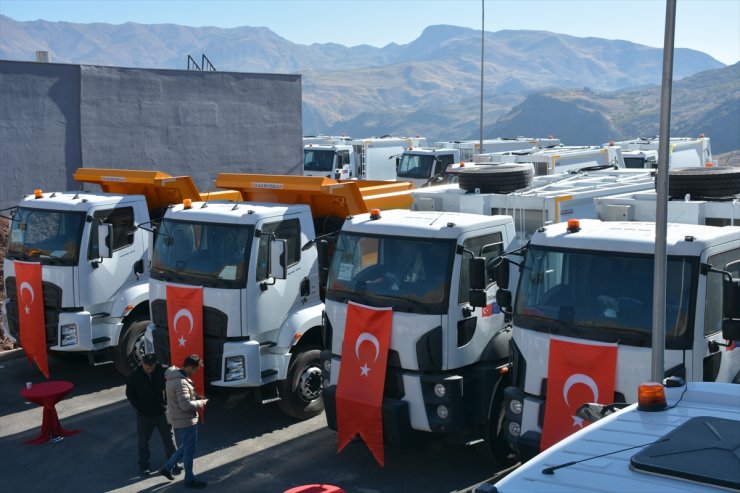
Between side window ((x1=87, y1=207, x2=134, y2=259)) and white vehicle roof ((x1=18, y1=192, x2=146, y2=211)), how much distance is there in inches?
5.1

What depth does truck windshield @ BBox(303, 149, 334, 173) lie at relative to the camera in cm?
2934

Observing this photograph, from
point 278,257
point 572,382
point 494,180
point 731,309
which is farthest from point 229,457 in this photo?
point 731,309

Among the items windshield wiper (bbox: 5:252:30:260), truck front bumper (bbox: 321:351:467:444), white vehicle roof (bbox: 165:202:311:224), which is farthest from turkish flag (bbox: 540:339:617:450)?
windshield wiper (bbox: 5:252:30:260)

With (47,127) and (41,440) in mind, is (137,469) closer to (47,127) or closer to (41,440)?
(41,440)

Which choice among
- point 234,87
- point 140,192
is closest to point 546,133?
point 234,87

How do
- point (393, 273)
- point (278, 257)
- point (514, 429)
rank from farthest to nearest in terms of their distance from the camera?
point (278, 257)
point (393, 273)
point (514, 429)

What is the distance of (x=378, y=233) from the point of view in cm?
953

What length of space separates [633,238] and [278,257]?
14.5ft

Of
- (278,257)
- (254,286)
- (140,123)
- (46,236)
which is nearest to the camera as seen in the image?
(278,257)

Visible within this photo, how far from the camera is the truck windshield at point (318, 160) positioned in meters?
29.3

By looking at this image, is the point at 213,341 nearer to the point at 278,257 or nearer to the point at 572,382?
the point at 278,257

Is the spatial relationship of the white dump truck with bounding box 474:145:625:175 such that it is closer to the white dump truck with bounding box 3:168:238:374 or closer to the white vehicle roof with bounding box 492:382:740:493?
the white dump truck with bounding box 3:168:238:374

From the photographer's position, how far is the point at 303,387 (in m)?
11.2

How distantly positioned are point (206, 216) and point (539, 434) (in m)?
5.31
